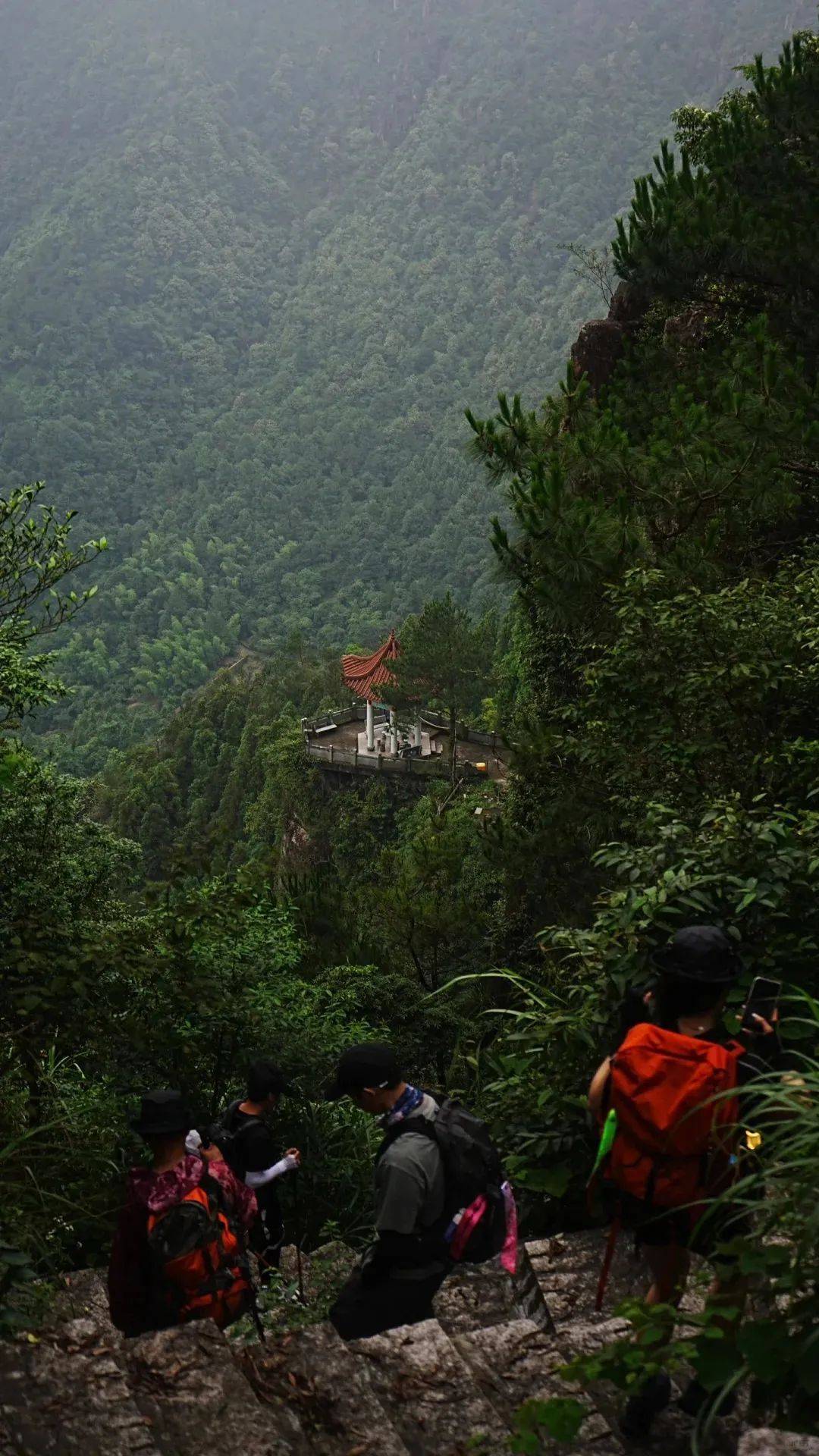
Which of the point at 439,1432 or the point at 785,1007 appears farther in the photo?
the point at 785,1007

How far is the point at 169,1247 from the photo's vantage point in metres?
3.49

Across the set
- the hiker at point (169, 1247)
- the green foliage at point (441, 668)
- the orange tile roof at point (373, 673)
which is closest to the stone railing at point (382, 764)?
the green foliage at point (441, 668)

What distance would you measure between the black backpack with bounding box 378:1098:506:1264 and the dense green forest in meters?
0.74

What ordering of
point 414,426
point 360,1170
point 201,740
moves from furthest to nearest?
point 414,426 < point 201,740 < point 360,1170

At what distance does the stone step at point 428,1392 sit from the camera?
3.10m

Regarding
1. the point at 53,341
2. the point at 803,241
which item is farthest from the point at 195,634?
the point at 803,241

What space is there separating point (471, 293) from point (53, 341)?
162ft

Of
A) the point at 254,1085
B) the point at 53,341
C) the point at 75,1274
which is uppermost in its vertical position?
the point at 53,341

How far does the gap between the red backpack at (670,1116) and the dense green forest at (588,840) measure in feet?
0.43

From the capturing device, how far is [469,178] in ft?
557

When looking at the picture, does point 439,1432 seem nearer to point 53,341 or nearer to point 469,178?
point 53,341

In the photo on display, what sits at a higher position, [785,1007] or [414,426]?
[414,426]

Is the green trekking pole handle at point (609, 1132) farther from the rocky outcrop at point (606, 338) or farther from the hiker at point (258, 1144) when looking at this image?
the rocky outcrop at point (606, 338)

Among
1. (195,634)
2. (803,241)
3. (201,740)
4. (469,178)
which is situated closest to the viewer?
(803,241)
